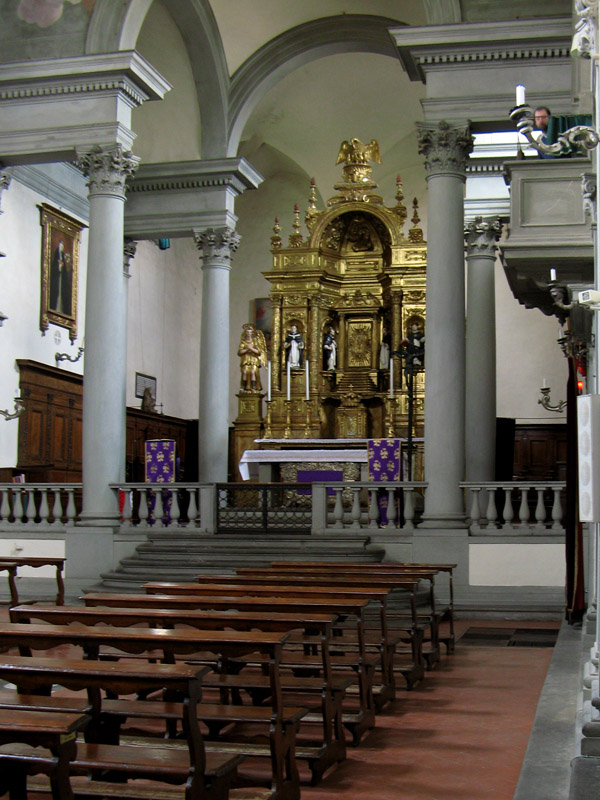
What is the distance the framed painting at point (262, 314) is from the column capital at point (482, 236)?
27.9 feet

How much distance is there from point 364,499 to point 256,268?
9.07m

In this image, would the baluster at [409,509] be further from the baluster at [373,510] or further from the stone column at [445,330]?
the baluster at [373,510]

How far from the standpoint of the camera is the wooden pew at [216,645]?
14.7 ft

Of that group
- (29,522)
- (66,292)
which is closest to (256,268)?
(66,292)

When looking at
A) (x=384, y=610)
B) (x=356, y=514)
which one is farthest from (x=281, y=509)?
(x=384, y=610)

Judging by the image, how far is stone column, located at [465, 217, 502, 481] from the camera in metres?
15.1

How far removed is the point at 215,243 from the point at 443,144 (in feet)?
17.0

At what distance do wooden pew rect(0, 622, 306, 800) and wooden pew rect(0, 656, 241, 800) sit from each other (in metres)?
0.39

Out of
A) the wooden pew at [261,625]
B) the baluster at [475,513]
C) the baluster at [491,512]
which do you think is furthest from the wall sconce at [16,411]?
the wooden pew at [261,625]

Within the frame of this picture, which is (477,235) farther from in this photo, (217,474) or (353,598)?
(353,598)

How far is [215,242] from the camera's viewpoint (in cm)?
1688

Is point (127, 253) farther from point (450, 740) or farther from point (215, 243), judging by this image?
point (450, 740)

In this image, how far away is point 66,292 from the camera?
1823 centimetres

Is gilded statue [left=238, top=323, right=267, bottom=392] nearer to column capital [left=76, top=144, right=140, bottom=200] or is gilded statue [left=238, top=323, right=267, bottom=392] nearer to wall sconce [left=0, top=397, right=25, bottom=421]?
wall sconce [left=0, top=397, right=25, bottom=421]
